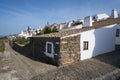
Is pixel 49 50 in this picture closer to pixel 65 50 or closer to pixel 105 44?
pixel 65 50

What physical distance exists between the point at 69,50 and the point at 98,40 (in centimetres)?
528

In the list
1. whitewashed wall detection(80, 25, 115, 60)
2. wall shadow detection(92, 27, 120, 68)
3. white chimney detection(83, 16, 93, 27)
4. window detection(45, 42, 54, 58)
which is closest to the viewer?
window detection(45, 42, 54, 58)

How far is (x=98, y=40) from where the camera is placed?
20.6 metres

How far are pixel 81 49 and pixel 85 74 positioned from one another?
512 cm

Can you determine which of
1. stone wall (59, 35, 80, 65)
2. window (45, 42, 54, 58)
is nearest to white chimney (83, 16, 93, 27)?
stone wall (59, 35, 80, 65)

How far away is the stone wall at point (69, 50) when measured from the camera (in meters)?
17.1

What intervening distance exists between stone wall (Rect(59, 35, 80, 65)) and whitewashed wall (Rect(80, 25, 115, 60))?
809mm

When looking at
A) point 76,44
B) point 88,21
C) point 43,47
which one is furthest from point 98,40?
point 88,21

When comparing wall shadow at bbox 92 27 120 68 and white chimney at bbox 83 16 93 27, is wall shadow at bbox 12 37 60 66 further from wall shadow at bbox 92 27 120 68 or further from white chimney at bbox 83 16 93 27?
white chimney at bbox 83 16 93 27

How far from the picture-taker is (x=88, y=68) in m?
15.5

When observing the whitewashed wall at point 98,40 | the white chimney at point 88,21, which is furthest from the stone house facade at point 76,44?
the white chimney at point 88,21

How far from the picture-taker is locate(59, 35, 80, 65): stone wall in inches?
672

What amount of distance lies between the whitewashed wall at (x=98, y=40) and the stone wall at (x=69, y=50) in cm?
81

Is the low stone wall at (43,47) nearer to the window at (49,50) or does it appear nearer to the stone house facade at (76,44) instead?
the stone house facade at (76,44)
